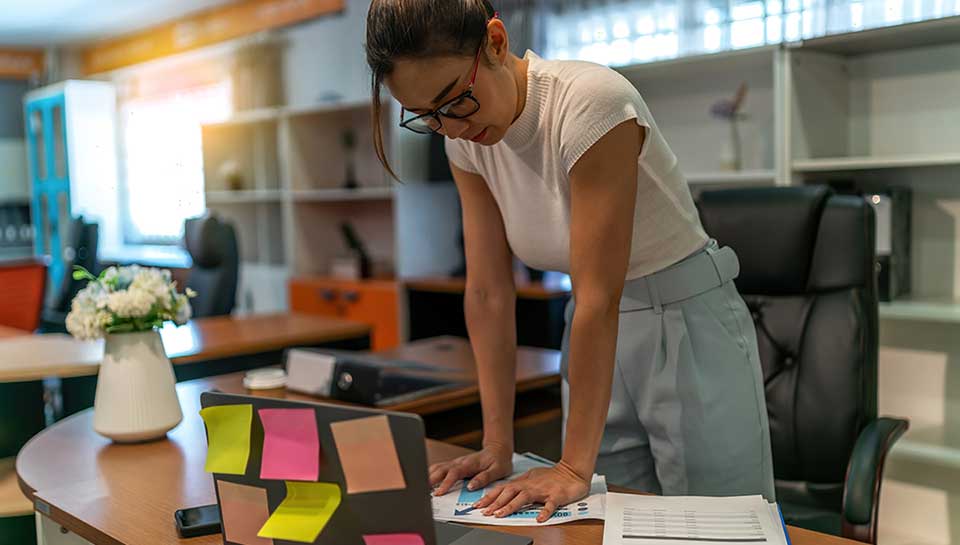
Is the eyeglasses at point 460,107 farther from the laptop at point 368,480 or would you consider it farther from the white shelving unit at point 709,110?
the white shelving unit at point 709,110

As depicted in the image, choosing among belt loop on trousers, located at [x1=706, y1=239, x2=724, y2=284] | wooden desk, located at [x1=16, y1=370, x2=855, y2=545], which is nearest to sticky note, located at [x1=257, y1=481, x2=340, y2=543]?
wooden desk, located at [x1=16, y1=370, x2=855, y2=545]

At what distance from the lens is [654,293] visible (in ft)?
4.58

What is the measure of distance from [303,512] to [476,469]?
37 centimetres

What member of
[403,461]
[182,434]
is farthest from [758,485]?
[182,434]

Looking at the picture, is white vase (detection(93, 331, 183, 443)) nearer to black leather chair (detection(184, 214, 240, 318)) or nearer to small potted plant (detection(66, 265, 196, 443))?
small potted plant (detection(66, 265, 196, 443))

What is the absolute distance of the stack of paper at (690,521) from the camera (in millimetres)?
1048

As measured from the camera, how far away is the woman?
1.15 meters

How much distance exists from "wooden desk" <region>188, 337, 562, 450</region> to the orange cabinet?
1.91m

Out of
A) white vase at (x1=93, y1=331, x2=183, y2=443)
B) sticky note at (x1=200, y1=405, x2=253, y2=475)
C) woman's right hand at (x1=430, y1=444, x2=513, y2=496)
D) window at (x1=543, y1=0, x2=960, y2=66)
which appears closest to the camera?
sticky note at (x1=200, y1=405, x2=253, y2=475)

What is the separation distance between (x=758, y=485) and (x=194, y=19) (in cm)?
619

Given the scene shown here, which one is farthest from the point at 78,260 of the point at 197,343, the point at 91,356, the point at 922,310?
the point at 922,310

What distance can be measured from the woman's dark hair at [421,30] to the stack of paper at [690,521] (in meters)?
0.61

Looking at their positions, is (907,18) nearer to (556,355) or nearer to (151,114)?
(556,355)

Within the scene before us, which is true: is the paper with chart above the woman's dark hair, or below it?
below
